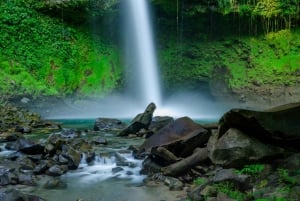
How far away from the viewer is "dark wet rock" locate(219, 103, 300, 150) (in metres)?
6.06

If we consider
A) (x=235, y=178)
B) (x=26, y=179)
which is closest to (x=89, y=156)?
(x=26, y=179)

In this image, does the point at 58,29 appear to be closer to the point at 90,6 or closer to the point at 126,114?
the point at 90,6

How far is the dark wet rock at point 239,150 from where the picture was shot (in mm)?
6090

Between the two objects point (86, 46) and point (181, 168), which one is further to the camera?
point (86, 46)

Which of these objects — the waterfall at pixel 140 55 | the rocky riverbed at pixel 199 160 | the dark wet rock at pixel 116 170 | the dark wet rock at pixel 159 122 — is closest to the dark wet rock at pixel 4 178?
the rocky riverbed at pixel 199 160

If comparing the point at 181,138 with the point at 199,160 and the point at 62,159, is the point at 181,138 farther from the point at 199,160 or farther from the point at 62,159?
the point at 62,159

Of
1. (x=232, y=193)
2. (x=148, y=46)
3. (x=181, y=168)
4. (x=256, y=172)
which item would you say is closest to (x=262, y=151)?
(x=256, y=172)

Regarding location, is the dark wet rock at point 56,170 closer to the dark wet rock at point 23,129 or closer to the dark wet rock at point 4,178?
the dark wet rock at point 4,178

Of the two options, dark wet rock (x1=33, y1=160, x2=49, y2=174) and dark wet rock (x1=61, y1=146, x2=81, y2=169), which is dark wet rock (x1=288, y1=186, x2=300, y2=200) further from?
dark wet rock (x1=33, y1=160, x2=49, y2=174)

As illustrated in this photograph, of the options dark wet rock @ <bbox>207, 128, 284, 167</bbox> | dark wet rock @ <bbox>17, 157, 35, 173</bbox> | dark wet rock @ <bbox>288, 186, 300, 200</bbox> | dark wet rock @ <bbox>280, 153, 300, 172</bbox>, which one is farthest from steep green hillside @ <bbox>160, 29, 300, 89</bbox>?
dark wet rock @ <bbox>288, 186, 300, 200</bbox>

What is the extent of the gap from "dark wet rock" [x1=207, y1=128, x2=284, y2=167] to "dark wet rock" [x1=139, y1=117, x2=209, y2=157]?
1.65 m

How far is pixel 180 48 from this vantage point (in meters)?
26.7

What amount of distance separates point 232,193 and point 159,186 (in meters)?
1.87

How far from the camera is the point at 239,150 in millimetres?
6105
